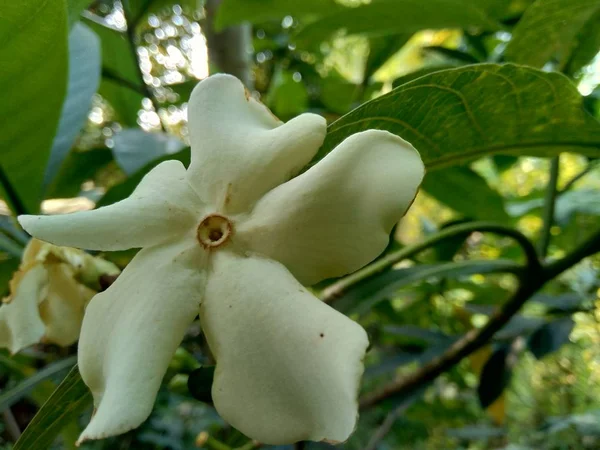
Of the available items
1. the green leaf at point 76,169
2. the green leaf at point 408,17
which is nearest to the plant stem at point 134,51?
the green leaf at point 76,169

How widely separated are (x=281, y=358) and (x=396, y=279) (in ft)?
1.30

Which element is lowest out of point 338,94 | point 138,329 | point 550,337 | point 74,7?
point 550,337

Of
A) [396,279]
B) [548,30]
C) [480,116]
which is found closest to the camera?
[480,116]

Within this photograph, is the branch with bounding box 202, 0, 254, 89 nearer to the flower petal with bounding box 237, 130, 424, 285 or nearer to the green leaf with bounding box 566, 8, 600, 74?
the green leaf with bounding box 566, 8, 600, 74

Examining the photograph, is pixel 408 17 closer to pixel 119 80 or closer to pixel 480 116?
pixel 480 116

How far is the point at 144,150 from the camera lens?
809 mm

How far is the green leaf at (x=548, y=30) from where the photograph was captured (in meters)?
0.58

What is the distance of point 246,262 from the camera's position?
39cm

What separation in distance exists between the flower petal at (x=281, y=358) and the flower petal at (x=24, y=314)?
21 cm

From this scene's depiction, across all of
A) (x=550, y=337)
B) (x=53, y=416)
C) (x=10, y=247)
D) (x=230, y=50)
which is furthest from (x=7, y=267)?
(x=550, y=337)

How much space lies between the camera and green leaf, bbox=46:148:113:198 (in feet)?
3.43

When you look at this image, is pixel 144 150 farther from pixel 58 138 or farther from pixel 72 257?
pixel 72 257

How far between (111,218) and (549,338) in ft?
2.72

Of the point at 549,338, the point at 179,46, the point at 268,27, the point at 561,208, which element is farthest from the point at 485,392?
the point at 179,46
